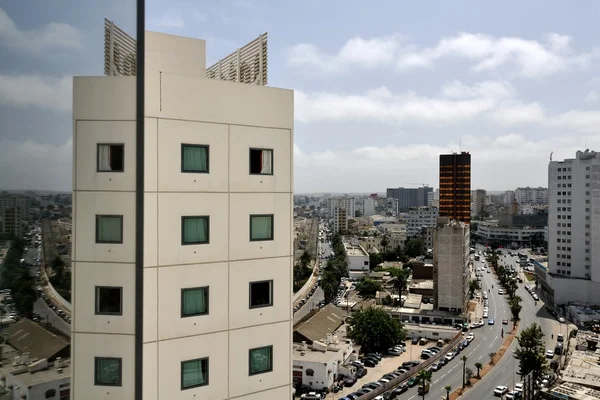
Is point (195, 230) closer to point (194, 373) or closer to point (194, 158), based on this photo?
point (194, 158)

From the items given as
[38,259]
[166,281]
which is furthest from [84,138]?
[166,281]

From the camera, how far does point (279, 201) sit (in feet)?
12.4

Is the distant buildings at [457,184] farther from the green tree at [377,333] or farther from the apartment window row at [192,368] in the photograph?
the apartment window row at [192,368]

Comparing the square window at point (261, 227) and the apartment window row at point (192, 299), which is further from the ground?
the square window at point (261, 227)

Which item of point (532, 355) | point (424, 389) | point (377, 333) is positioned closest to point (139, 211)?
point (424, 389)

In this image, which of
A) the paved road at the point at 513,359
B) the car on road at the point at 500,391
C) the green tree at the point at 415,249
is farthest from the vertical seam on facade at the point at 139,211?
the green tree at the point at 415,249

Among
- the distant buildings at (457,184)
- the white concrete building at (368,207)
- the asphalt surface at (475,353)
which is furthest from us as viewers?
the white concrete building at (368,207)

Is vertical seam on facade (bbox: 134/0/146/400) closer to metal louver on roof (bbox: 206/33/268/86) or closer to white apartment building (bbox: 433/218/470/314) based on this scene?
metal louver on roof (bbox: 206/33/268/86)

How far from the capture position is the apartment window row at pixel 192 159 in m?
2.96

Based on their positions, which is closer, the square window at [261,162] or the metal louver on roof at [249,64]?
the square window at [261,162]

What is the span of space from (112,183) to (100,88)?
62cm

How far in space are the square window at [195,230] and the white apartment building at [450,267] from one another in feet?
108

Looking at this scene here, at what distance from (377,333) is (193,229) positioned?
2558 cm

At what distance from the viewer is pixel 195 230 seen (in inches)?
133
